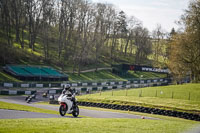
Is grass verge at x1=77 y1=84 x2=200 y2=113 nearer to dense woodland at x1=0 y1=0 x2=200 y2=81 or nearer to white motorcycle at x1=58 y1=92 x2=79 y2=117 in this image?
dense woodland at x1=0 y1=0 x2=200 y2=81

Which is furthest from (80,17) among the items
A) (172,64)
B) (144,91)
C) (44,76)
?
(144,91)

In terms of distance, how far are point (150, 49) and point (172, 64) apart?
189 ft

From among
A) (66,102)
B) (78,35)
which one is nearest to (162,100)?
(66,102)

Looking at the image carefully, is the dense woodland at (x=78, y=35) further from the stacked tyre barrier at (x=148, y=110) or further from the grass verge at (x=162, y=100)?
the stacked tyre barrier at (x=148, y=110)

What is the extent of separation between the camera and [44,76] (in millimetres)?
55469

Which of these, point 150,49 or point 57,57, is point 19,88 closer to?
point 57,57

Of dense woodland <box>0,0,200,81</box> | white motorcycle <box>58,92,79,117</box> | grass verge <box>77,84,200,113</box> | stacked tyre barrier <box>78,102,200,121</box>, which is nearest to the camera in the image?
white motorcycle <box>58,92,79,117</box>

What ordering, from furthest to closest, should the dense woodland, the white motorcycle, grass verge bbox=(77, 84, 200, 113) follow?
the dense woodland, grass verge bbox=(77, 84, 200, 113), the white motorcycle

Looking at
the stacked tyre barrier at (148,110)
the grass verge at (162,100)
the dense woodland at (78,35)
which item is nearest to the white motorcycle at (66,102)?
the stacked tyre barrier at (148,110)

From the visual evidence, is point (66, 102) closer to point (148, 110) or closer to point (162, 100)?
point (148, 110)

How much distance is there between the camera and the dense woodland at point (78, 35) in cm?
5022

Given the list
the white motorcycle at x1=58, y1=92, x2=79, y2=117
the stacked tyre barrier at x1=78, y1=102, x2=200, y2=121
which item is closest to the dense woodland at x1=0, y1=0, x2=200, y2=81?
the stacked tyre barrier at x1=78, y1=102, x2=200, y2=121

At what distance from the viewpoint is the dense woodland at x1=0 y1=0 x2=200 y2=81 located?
50.2 meters

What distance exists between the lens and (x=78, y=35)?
79312mm
